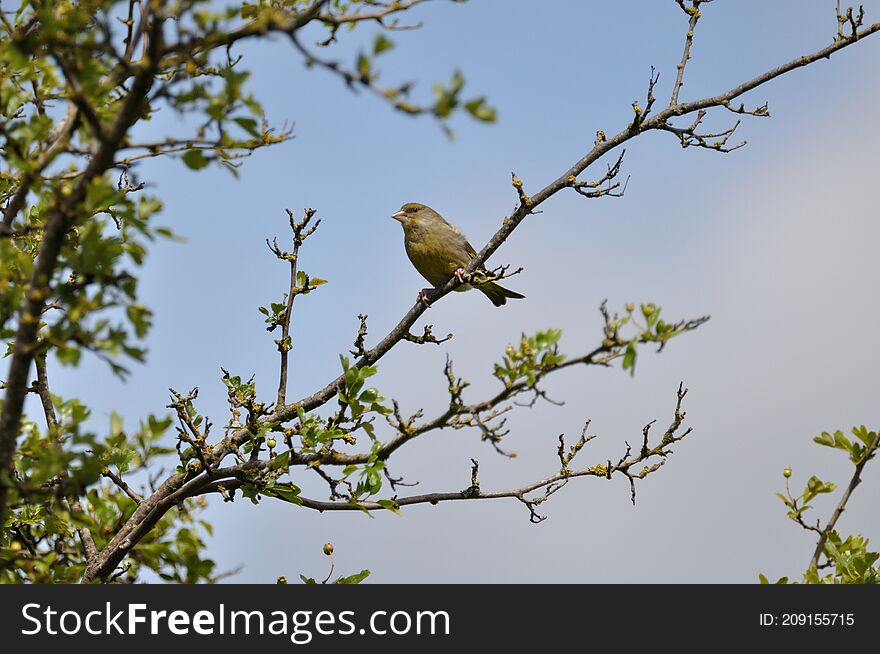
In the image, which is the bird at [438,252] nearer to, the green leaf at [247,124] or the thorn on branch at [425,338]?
the thorn on branch at [425,338]

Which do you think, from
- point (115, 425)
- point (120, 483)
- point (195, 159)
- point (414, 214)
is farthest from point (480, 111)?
point (414, 214)

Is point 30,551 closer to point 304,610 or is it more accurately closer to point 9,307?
point 304,610

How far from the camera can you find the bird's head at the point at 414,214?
9.70 m

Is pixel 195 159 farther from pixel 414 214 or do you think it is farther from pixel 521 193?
pixel 414 214

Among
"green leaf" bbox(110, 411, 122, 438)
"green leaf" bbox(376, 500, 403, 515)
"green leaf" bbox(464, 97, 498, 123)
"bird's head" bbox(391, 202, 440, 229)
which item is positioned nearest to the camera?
"green leaf" bbox(464, 97, 498, 123)

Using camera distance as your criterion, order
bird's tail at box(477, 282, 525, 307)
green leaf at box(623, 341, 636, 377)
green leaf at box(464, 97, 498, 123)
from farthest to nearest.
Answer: bird's tail at box(477, 282, 525, 307), green leaf at box(623, 341, 636, 377), green leaf at box(464, 97, 498, 123)

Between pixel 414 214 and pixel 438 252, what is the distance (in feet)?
2.86

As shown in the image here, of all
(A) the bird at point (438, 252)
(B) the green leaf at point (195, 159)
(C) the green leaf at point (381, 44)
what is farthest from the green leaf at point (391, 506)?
(A) the bird at point (438, 252)

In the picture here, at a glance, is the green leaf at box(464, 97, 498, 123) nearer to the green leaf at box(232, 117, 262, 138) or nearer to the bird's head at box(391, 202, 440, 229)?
the green leaf at box(232, 117, 262, 138)

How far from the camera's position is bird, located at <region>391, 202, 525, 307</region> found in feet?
29.9

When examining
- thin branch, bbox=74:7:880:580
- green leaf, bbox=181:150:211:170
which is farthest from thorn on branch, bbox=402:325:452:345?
green leaf, bbox=181:150:211:170

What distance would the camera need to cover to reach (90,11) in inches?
153

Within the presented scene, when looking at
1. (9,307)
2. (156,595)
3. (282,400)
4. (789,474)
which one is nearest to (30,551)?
(156,595)

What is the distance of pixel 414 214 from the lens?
9.86 metres
